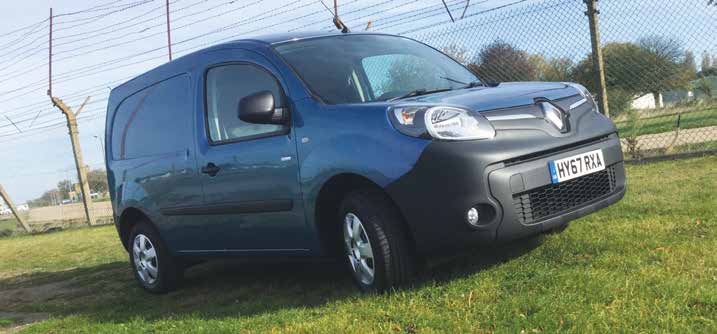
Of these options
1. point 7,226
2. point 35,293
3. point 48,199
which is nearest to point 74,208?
point 48,199

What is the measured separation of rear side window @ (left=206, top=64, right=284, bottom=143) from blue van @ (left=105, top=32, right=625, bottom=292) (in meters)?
0.01

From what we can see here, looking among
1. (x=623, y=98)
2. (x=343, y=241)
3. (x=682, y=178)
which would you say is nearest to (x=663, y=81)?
(x=623, y=98)

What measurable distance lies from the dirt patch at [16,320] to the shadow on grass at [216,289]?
4.0 inches

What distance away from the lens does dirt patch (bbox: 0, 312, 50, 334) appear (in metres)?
5.04

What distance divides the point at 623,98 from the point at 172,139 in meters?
5.32

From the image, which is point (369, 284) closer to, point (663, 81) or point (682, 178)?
point (682, 178)

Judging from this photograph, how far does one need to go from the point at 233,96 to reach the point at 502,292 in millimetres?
2263

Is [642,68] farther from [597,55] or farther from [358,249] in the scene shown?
[358,249]

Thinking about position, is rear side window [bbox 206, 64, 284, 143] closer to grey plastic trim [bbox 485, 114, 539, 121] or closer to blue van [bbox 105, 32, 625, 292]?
blue van [bbox 105, 32, 625, 292]

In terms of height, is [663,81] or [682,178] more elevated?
[663,81]

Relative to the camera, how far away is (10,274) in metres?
8.49

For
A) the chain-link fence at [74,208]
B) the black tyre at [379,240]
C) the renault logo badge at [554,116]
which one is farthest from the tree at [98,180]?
the renault logo badge at [554,116]

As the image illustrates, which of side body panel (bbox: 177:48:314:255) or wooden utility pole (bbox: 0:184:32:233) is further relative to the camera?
wooden utility pole (bbox: 0:184:32:233)

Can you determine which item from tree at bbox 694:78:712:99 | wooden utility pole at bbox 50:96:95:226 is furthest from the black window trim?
wooden utility pole at bbox 50:96:95:226
